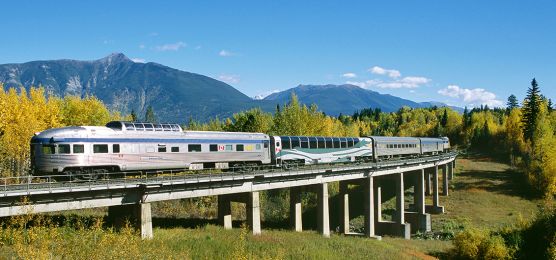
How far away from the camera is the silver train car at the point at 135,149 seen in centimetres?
3019

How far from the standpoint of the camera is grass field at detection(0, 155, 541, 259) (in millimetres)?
18500

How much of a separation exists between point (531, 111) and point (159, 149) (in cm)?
9695

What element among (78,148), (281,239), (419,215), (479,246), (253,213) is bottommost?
(419,215)

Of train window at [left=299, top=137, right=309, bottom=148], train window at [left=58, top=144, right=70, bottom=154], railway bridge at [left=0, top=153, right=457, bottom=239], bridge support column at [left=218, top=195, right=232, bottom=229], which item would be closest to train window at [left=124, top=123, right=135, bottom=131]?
railway bridge at [left=0, top=153, right=457, bottom=239]

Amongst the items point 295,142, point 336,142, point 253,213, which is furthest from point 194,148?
point 336,142

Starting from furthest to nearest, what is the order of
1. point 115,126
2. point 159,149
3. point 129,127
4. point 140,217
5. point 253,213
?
point 253,213 < point 159,149 < point 129,127 < point 115,126 < point 140,217

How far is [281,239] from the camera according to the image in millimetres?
37375

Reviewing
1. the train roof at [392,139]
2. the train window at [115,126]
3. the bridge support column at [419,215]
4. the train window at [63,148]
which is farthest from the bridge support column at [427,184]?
the train window at [63,148]

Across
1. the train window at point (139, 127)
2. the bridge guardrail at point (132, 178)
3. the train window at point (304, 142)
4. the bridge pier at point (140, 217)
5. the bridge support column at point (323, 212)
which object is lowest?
the bridge support column at point (323, 212)

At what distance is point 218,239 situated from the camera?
1345 inches

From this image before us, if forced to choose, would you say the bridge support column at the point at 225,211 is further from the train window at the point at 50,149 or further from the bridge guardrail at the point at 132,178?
the train window at the point at 50,149

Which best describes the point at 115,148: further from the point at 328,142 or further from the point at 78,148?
the point at 328,142

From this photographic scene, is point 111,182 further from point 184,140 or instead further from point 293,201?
point 293,201

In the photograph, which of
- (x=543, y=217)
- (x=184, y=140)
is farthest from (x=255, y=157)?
(x=543, y=217)
